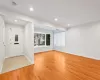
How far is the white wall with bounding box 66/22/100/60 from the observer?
401 cm

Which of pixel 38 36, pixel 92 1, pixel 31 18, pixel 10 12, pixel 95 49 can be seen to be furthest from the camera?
pixel 38 36

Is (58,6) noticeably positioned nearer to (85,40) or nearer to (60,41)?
(85,40)

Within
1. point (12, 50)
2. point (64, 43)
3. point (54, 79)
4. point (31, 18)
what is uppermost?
point (31, 18)

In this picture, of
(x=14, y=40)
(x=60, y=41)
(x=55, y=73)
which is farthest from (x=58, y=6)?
(x=60, y=41)

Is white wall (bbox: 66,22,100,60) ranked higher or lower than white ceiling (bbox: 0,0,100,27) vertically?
lower

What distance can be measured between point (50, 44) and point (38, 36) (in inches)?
76.6

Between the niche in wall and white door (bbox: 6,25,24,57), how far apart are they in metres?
1.40

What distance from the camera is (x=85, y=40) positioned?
4590 millimetres

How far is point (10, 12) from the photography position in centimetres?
264

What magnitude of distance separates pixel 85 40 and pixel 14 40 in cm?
546

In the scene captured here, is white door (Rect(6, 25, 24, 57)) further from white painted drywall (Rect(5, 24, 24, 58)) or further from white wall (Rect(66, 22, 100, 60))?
white wall (Rect(66, 22, 100, 60))

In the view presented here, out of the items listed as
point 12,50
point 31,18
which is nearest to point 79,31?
point 31,18

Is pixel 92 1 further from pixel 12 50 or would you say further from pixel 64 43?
pixel 12 50

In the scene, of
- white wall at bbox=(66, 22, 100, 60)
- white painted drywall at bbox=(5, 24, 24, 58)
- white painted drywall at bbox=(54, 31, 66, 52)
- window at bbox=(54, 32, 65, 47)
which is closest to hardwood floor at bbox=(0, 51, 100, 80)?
white wall at bbox=(66, 22, 100, 60)
